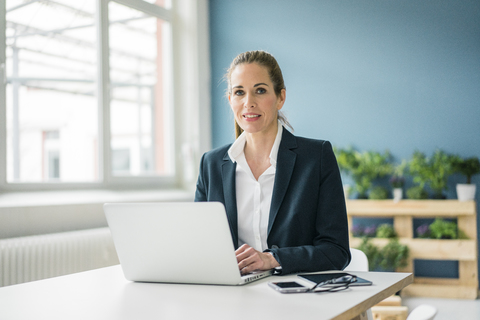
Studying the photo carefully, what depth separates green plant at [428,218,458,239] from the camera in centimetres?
343

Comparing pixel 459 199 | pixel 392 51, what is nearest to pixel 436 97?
pixel 392 51

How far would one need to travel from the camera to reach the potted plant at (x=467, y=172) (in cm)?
341

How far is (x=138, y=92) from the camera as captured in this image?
13.2ft

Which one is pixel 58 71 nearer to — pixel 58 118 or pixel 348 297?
pixel 58 118

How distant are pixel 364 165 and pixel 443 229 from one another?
0.73 m

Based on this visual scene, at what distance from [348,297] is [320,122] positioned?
3.00 metres

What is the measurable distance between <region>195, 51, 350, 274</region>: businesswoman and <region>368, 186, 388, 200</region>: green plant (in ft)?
6.70

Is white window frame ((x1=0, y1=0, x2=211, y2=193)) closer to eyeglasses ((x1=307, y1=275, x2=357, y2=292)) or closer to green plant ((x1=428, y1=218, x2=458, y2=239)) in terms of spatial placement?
green plant ((x1=428, y1=218, x2=458, y2=239))

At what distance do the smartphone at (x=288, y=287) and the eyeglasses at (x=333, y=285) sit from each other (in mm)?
23

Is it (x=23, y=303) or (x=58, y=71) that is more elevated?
(x=58, y=71)

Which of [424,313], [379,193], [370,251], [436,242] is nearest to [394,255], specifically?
[370,251]

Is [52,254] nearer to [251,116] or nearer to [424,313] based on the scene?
[251,116]

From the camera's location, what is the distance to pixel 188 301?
1042 millimetres

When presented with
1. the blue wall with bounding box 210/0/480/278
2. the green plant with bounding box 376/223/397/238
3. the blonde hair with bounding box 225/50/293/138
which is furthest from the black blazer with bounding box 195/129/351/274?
the blue wall with bounding box 210/0/480/278
